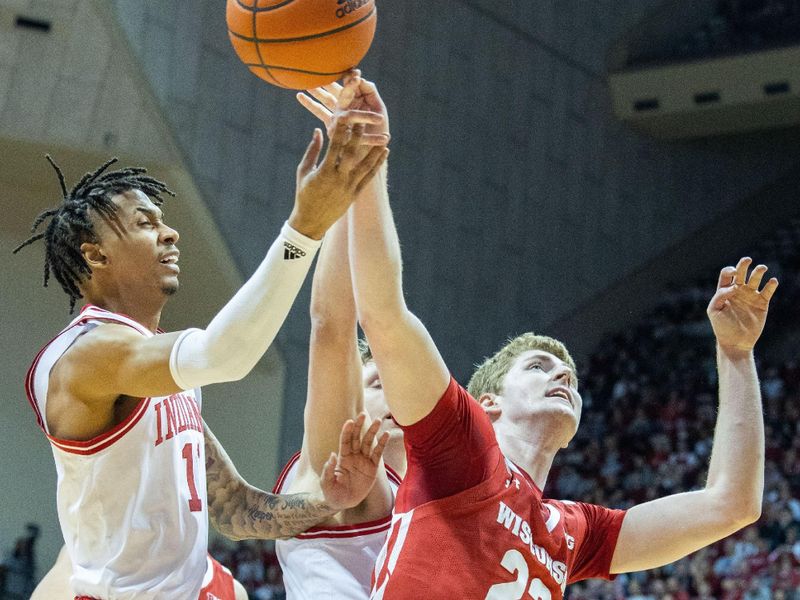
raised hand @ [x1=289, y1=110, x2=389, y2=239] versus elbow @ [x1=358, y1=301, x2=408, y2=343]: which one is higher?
raised hand @ [x1=289, y1=110, x2=389, y2=239]

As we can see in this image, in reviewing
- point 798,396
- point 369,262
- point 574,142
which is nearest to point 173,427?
point 369,262

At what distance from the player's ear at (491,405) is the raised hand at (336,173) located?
103 centimetres

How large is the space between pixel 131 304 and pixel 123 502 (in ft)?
1.73

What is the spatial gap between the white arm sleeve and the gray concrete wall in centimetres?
997

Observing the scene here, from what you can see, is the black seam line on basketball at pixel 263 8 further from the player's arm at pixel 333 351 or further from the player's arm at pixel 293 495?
the player's arm at pixel 293 495

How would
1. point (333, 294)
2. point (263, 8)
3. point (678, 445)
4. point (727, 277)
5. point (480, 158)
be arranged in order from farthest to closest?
point (480, 158) → point (678, 445) → point (727, 277) → point (333, 294) → point (263, 8)

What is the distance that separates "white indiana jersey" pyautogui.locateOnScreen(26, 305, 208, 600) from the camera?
2961 millimetres

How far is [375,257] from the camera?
2.78 metres

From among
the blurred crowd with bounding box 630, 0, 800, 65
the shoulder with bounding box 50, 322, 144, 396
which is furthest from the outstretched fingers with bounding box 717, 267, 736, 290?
the blurred crowd with bounding box 630, 0, 800, 65

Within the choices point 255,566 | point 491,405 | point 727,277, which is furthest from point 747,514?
point 255,566

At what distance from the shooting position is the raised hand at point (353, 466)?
123 inches

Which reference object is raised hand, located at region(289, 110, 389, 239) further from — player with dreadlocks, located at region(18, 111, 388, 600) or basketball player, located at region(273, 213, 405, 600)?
basketball player, located at region(273, 213, 405, 600)

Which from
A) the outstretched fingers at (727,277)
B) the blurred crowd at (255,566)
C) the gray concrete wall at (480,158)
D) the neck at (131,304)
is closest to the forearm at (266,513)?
the neck at (131,304)

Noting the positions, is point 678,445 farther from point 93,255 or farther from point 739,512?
point 93,255
